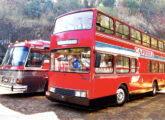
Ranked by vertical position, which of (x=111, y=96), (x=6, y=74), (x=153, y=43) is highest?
(x=153, y=43)

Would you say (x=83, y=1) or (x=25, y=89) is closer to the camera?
(x=25, y=89)

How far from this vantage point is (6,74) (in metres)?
8.60

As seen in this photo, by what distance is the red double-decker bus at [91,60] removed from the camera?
19.5 ft

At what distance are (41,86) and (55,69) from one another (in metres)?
2.50

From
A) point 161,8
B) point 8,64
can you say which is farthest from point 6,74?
point 161,8

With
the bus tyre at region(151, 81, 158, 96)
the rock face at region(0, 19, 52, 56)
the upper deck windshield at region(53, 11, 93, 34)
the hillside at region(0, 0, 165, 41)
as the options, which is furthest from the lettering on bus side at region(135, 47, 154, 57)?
the hillside at region(0, 0, 165, 41)

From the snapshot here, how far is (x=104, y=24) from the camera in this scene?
6715 mm

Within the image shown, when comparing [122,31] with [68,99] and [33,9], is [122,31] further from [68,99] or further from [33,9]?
[33,9]

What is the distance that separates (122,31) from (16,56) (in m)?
5.24

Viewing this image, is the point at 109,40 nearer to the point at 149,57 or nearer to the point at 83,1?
the point at 149,57

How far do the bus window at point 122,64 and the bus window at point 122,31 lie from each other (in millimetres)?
966

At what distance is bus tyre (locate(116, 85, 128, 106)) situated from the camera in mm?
7286

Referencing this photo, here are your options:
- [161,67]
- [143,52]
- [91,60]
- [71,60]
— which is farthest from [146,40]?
[71,60]

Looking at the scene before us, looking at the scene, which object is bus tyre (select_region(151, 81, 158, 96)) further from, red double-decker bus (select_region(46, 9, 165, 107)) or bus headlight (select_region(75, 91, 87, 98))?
bus headlight (select_region(75, 91, 87, 98))
